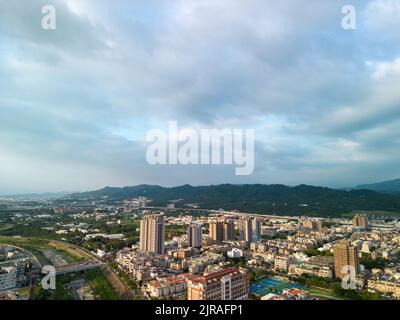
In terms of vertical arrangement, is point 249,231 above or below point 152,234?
below

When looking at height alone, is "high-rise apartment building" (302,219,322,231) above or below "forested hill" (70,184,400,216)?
below

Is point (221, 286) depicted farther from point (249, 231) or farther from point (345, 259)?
point (249, 231)

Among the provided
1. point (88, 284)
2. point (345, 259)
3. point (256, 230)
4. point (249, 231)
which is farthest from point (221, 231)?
point (88, 284)

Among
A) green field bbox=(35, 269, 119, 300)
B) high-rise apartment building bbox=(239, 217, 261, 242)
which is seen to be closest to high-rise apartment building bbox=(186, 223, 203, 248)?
high-rise apartment building bbox=(239, 217, 261, 242)

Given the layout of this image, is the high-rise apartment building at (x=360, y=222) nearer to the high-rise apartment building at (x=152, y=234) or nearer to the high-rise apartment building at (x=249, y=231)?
the high-rise apartment building at (x=249, y=231)

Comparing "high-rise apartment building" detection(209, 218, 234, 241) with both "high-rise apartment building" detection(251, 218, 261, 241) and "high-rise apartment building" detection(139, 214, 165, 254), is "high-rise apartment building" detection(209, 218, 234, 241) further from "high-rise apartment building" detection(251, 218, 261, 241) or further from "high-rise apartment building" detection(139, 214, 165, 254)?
"high-rise apartment building" detection(139, 214, 165, 254)
